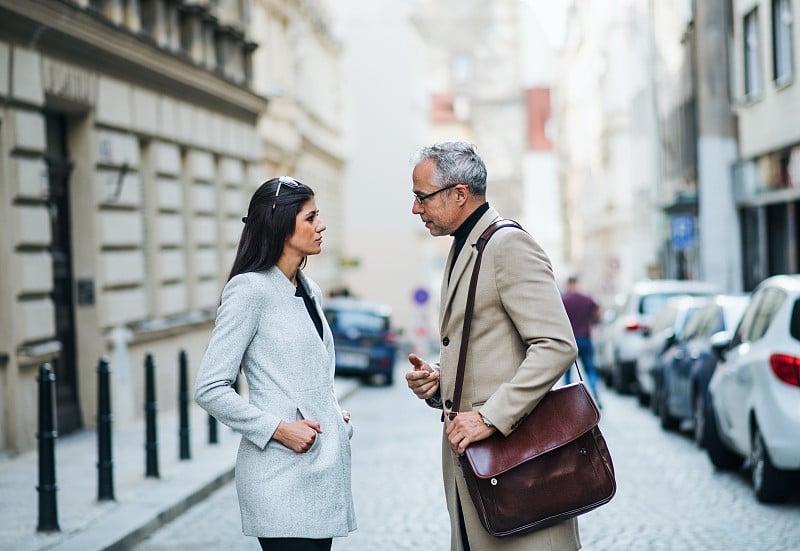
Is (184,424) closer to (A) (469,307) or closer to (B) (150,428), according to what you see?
(B) (150,428)

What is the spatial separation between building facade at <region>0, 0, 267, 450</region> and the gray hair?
947 centimetres

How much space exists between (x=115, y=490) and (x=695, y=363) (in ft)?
20.3

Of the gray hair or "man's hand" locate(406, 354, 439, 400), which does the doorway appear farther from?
the gray hair

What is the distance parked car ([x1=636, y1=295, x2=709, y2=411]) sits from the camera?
18.6 m

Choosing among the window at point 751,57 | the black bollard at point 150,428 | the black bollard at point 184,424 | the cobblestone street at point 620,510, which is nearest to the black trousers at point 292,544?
the cobblestone street at point 620,510

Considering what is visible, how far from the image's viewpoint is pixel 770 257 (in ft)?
99.8

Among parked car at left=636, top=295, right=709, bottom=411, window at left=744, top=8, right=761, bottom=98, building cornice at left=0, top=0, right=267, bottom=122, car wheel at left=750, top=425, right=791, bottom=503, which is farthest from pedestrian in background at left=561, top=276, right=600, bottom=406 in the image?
window at left=744, top=8, right=761, bottom=98

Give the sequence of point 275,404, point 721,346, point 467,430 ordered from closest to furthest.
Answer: point 467,430 < point 275,404 < point 721,346

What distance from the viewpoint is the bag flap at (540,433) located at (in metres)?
4.46

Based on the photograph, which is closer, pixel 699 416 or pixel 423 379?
pixel 423 379

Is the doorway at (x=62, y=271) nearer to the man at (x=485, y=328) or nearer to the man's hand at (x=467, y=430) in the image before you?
the man at (x=485, y=328)

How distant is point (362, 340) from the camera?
1155 inches

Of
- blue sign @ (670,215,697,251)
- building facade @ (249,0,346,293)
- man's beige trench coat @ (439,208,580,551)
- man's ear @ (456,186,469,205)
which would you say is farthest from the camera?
blue sign @ (670,215,697,251)

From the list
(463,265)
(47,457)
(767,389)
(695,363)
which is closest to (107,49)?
(695,363)
